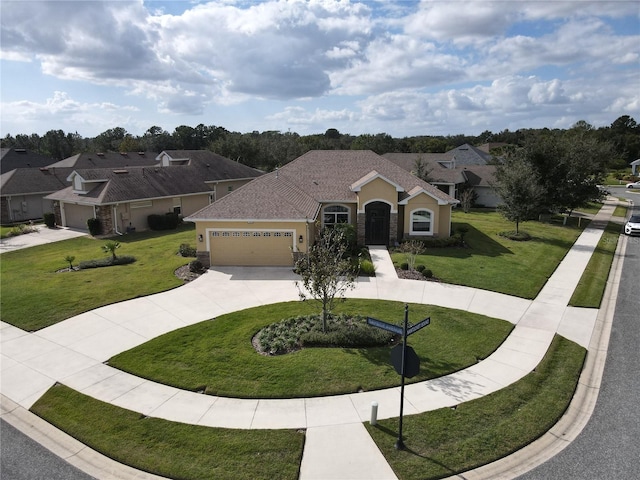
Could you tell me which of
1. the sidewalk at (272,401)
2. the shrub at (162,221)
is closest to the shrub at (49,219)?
the shrub at (162,221)

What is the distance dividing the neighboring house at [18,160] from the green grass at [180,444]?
50556 mm

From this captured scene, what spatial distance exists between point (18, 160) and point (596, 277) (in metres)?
59.9

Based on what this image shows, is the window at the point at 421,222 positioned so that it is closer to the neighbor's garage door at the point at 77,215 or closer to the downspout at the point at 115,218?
the downspout at the point at 115,218

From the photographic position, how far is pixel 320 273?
15.2 m

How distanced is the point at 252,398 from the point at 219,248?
1402 cm

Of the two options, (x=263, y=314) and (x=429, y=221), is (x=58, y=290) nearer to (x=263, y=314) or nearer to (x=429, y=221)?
(x=263, y=314)

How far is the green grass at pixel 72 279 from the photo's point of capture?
60.0ft

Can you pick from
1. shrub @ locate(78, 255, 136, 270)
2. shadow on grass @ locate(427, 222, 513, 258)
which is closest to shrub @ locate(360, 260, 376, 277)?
shadow on grass @ locate(427, 222, 513, 258)

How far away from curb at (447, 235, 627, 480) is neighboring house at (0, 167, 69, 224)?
43925mm

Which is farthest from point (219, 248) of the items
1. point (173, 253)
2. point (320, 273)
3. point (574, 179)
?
point (574, 179)

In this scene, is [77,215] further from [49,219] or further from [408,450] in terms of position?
[408,450]

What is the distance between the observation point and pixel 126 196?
35.5 metres

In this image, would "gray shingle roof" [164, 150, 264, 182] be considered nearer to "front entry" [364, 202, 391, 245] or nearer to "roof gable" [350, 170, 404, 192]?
"roof gable" [350, 170, 404, 192]

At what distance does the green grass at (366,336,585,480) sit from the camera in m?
9.47
